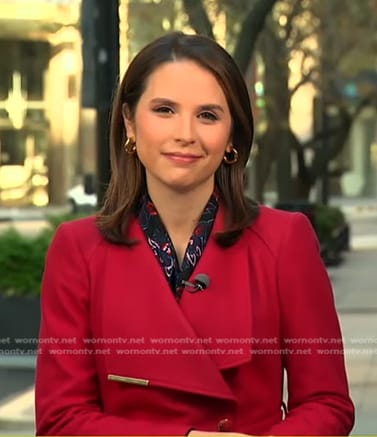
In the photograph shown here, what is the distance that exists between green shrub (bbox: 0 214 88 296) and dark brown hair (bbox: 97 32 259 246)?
22.2ft

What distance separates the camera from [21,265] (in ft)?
29.2

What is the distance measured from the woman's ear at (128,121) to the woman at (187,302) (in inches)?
1.3

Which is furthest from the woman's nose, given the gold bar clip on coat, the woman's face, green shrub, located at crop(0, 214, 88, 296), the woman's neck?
green shrub, located at crop(0, 214, 88, 296)

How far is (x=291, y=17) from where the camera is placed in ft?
53.9

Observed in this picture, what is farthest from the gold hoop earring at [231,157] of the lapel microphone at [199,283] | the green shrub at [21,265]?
the green shrub at [21,265]

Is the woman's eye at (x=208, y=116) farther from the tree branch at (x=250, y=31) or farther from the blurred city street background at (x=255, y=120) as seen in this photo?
the tree branch at (x=250, y=31)

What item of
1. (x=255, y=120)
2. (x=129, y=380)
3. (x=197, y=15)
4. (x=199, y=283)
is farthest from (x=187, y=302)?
(x=197, y=15)

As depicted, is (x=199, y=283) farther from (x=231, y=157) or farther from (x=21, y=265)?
(x=21, y=265)

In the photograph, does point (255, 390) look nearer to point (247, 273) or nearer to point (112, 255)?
point (247, 273)

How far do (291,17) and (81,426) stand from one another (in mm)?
15178

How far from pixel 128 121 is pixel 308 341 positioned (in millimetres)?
567

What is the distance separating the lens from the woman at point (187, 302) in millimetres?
1850

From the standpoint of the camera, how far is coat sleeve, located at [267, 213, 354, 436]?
188cm

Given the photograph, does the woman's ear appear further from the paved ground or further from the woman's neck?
the paved ground
